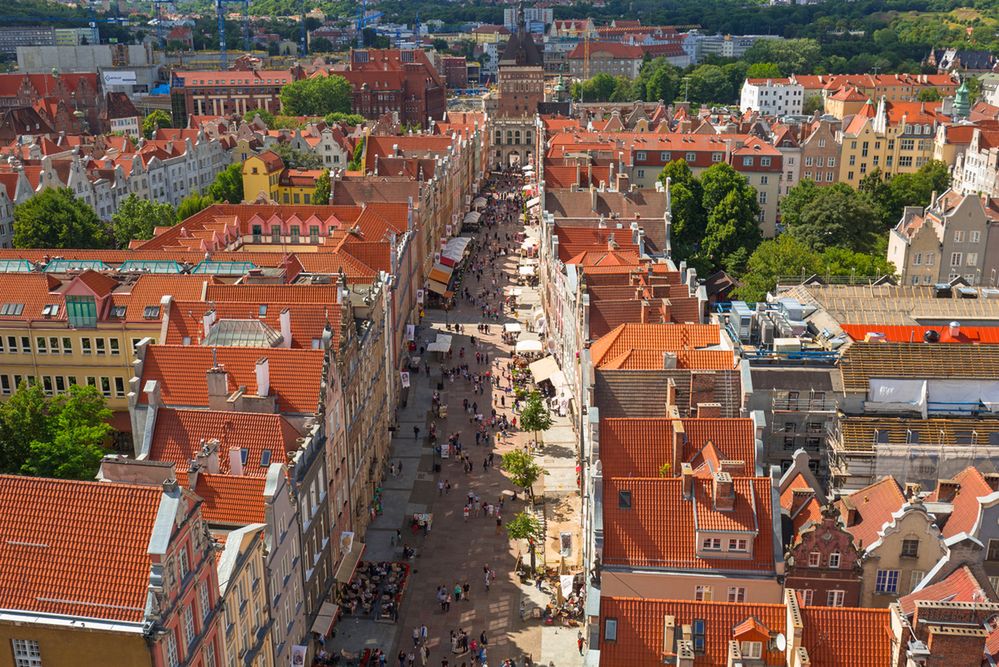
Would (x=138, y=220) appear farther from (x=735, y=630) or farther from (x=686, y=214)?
(x=735, y=630)

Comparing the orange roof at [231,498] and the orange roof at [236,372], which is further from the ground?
the orange roof at [236,372]

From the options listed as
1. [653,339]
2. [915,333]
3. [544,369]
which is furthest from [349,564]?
[915,333]

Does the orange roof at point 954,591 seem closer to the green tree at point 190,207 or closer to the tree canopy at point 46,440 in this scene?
the tree canopy at point 46,440

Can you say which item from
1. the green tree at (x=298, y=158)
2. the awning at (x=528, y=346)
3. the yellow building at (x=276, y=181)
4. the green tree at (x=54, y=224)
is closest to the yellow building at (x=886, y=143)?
the yellow building at (x=276, y=181)

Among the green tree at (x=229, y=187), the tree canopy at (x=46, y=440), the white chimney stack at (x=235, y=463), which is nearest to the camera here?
the white chimney stack at (x=235, y=463)

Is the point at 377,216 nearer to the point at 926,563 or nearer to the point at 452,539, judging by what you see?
the point at 452,539

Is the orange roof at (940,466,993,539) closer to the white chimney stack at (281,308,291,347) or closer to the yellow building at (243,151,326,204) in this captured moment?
the white chimney stack at (281,308,291,347)

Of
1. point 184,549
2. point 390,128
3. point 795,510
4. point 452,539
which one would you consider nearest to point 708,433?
point 795,510
